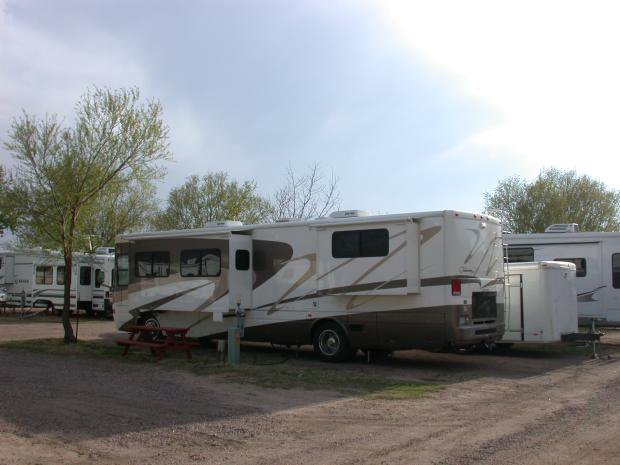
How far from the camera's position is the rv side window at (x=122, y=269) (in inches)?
618

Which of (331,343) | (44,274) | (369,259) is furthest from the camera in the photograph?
(44,274)

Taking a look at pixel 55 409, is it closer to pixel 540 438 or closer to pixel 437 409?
pixel 437 409

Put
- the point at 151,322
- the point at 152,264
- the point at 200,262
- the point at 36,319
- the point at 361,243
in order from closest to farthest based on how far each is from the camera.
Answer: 1. the point at 361,243
2. the point at 200,262
3. the point at 152,264
4. the point at 151,322
5. the point at 36,319

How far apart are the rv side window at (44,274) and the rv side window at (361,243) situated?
57.8 ft

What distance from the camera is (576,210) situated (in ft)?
116

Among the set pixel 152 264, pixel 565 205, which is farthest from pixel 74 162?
pixel 565 205

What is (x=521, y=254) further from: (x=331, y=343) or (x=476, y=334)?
(x=331, y=343)

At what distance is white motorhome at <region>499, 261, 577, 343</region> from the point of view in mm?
13070

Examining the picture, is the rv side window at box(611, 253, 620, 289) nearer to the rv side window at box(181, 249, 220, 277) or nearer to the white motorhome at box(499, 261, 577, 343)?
the white motorhome at box(499, 261, 577, 343)

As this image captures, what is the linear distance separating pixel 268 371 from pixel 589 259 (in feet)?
31.4

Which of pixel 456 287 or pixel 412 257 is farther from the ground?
pixel 412 257

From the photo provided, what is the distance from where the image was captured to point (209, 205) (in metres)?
35.7

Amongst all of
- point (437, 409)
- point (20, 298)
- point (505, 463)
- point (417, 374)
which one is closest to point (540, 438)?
point (505, 463)

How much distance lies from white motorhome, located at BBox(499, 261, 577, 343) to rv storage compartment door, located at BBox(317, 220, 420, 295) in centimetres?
296
